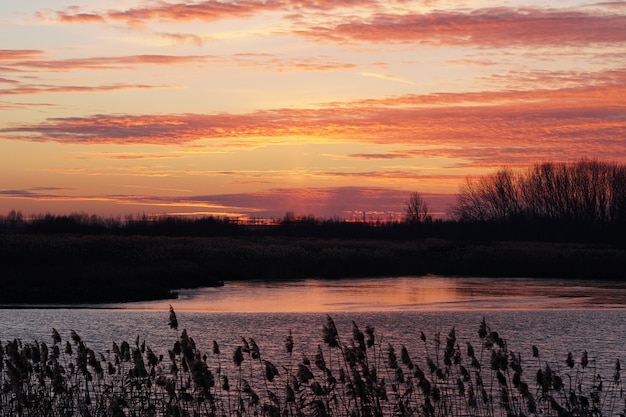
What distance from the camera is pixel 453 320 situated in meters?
27.6

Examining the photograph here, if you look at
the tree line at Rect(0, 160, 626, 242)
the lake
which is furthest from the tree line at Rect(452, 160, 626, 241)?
the lake

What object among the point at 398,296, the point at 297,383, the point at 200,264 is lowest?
the point at 398,296

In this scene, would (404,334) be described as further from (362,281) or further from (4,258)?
(4,258)

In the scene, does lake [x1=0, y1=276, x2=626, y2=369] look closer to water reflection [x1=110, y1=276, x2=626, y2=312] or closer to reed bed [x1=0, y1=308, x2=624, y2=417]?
water reflection [x1=110, y1=276, x2=626, y2=312]

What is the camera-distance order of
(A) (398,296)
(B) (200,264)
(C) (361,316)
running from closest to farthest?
(C) (361,316)
(A) (398,296)
(B) (200,264)

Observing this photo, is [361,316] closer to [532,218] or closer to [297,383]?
[297,383]

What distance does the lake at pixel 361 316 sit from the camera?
873 inches

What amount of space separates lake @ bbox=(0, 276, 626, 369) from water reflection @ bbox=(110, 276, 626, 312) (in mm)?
45

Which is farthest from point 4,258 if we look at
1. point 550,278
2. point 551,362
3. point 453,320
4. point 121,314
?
point 551,362

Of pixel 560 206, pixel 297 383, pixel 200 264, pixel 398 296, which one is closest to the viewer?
pixel 297 383

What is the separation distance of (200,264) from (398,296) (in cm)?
1695

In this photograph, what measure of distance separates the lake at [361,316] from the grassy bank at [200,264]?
138 inches

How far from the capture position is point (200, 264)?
5122 cm

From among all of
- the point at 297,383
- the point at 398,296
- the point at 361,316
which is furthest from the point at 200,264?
the point at 297,383
